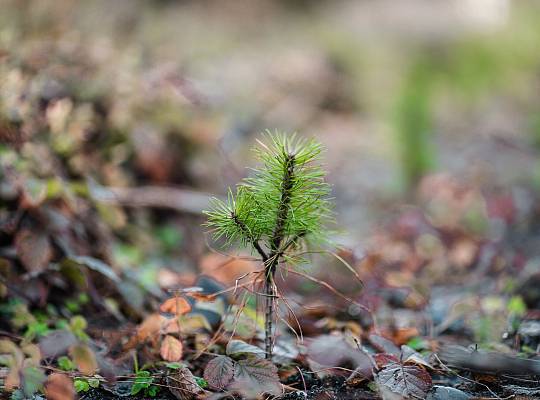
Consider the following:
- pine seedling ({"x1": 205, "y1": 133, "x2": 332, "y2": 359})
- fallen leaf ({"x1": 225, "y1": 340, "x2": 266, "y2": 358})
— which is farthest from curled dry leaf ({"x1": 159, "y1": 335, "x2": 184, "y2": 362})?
pine seedling ({"x1": 205, "y1": 133, "x2": 332, "y2": 359})

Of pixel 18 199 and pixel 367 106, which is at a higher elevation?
pixel 367 106

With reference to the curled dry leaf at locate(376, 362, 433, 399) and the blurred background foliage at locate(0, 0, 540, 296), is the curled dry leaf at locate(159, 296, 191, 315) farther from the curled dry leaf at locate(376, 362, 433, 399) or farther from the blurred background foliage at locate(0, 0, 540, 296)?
the blurred background foliage at locate(0, 0, 540, 296)

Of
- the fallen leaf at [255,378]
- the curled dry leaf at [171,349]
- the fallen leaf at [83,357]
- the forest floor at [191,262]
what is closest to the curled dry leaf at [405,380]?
the forest floor at [191,262]

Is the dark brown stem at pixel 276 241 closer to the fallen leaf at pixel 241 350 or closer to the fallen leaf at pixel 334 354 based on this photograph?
the fallen leaf at pixel 241 350

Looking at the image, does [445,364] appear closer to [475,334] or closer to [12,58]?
[475,334]

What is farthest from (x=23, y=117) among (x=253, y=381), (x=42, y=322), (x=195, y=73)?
(x=195, y=73)

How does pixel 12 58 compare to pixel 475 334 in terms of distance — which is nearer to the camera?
pixel 475 334
